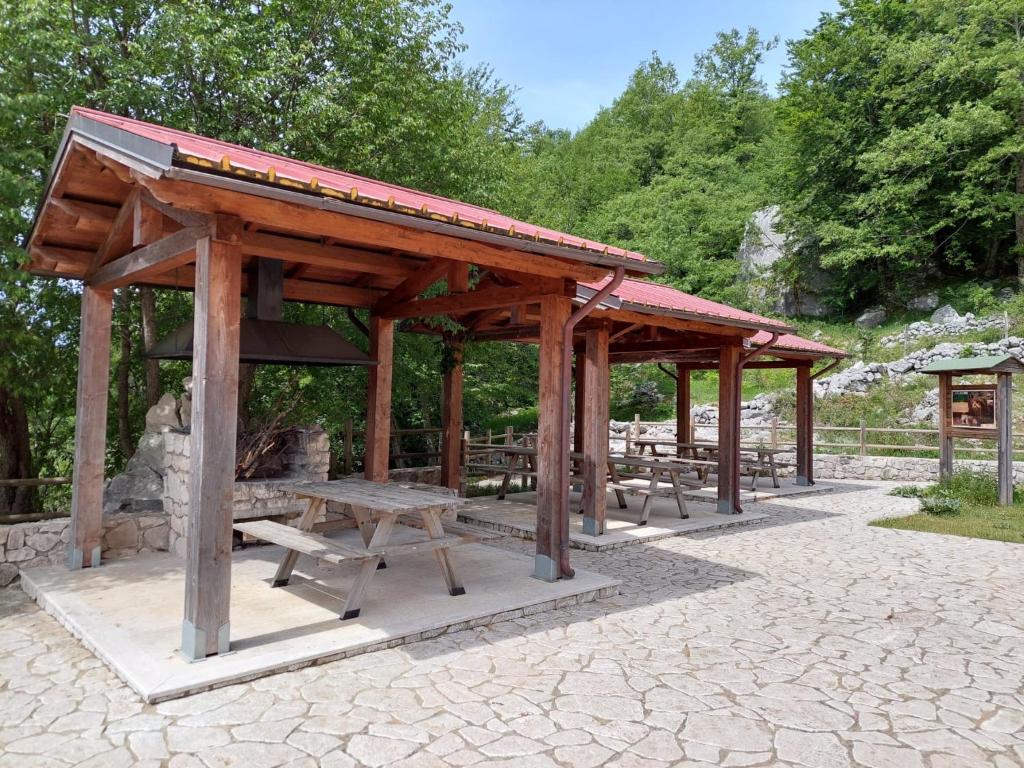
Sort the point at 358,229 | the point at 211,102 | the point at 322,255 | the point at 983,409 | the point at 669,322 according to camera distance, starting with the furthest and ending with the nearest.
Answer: the point at 983,409, the point at 211,102, the point at 669,322, the point at 322,255, the point at 358,229

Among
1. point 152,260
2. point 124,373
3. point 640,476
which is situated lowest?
point 640,476

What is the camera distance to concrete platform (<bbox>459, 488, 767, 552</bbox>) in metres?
7.32

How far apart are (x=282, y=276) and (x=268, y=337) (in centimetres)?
59

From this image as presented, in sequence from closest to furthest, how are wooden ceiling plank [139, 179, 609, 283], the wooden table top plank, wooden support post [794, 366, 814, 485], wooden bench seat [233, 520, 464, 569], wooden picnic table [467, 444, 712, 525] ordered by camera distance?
wooden ceiling plank [139, 179, 609, 283] → wooden bench seat [233, 520, 464, 569] → the wooden table top plank → wooden picnic table [467, 444, 712, 525] → wooden support post [794, 366, 814, 485]

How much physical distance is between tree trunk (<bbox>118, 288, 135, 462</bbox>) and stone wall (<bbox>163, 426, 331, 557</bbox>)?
2958 millimetres

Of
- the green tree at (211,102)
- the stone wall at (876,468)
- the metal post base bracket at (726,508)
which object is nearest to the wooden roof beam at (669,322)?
the metal post base bracket at (726,508)

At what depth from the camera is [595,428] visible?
7.30 meters

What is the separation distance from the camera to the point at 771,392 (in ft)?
66.2

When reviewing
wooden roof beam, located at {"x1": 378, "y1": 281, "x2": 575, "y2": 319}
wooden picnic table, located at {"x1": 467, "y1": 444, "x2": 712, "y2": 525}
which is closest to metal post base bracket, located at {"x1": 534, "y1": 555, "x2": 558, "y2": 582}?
wooden roof beam, located at {"x1": 378, "y1": 281, "x2": 575, "y2": 319}

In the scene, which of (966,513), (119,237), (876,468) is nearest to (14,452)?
(119,237)

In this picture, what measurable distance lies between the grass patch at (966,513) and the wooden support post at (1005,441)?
0.59ft

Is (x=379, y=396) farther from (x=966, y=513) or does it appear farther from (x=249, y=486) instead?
(x=966, y=513)

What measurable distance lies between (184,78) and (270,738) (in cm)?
826

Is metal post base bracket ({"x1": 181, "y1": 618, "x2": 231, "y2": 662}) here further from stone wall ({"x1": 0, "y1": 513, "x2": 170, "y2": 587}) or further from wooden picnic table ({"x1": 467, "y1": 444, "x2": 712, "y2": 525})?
wooden picnic table ({"x1": 467, "y1": 444, "x2": 712, "y2": 525})
